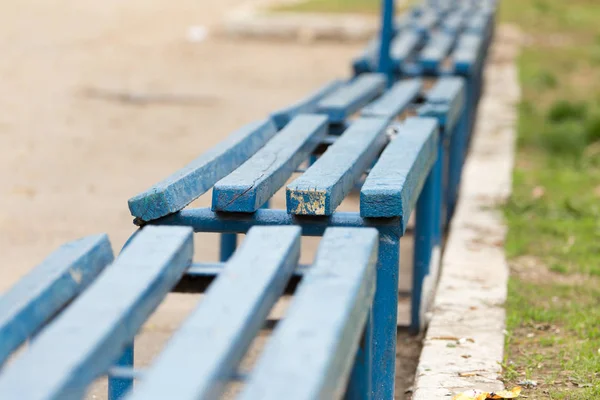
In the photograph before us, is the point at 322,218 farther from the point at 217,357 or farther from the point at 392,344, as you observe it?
the point at 217,357

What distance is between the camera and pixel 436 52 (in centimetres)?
542

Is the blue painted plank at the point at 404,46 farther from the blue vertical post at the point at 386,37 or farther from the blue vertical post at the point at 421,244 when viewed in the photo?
the blue vertical post at the point at 421,244

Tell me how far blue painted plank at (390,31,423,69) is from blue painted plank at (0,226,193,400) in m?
3.57

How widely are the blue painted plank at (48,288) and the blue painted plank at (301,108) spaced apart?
1482 millimetres

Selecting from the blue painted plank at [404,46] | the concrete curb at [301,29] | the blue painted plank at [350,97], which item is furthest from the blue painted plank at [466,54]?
the concrete curb at [301,29]

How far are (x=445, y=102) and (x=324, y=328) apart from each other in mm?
2377

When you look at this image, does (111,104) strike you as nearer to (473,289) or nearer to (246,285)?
(473,289)

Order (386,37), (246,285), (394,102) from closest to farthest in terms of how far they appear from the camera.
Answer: (246,285), (394,102), (386,37)

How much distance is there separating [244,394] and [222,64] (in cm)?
853

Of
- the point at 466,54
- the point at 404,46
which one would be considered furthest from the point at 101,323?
the point at 404,46

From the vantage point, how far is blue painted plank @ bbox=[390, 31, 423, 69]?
5.34m

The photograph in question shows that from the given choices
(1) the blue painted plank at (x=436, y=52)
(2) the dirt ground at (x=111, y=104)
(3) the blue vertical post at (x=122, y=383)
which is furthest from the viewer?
(1) the blue painted plank at (x=436, y=52)

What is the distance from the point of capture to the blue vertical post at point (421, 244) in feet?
11.5

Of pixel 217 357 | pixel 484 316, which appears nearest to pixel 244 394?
pixel 217 357
